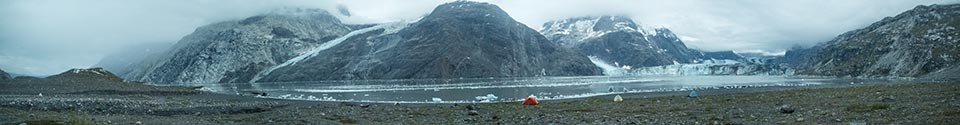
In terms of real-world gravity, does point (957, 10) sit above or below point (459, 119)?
above

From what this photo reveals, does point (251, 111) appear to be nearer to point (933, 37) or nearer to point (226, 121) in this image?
point (226, 121)

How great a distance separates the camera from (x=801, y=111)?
24141mm

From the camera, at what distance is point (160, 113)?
32.3 m

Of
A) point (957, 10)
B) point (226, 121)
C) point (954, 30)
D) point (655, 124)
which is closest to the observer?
point (655, 124)

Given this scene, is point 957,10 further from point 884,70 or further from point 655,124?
point 655,124

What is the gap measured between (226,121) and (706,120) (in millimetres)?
20603

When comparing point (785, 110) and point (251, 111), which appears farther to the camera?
point (251, 111)

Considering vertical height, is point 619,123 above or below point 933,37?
below

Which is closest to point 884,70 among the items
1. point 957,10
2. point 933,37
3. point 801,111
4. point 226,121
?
point 933,37

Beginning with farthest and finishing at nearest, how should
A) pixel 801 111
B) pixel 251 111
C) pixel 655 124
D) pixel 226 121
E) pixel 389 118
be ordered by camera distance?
1. pixel 251 111
2. pixel 389 118
3. pixel 226 121
4. pixel 801 111
5. pixel 655 124

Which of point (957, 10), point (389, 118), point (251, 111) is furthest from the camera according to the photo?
point (957, 10)

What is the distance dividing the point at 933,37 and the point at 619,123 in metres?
198

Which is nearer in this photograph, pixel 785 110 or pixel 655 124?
pixel 655 124

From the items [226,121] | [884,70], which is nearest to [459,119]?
[226,121]
